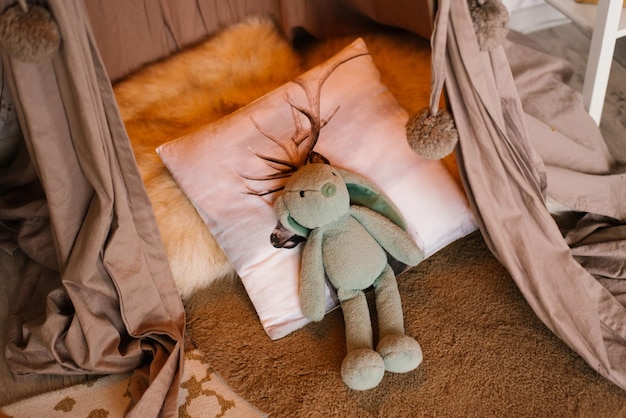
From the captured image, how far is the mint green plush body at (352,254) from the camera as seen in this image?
108cm

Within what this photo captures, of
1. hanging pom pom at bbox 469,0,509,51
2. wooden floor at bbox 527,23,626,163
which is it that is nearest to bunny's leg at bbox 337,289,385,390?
hanging pom pom at bbox 469,0,509,51

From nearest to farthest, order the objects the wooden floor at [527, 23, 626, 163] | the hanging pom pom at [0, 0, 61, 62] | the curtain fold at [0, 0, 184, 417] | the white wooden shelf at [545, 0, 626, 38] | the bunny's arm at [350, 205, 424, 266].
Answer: the hanging pom pom at [0, 0, 61, 62]
the curtain fold at [0, 0, 184, 417]
the bunny's arm at [350, 205, 424, 266]
the white wooden shelf at [545, 0, 626, 38]
the wooden floor at [527, 23, 626, 163]

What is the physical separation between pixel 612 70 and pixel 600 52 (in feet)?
1.49

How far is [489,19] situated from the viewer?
894 millimetres

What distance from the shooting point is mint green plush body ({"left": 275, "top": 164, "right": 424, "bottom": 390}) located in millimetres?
1076

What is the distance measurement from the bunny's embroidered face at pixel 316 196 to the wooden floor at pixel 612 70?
2.39ft

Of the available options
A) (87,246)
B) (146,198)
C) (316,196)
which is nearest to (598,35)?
(316,196)

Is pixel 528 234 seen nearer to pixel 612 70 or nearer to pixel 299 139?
pixel 299 139

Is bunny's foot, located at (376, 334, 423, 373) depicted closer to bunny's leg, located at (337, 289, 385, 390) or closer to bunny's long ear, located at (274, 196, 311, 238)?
bunny's leg, located at (337, 289, 385, 390)

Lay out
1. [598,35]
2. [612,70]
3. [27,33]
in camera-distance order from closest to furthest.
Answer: [27,33] → [598,35] → [612,70]

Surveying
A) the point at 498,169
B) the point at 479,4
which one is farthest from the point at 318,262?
the point at 479,4

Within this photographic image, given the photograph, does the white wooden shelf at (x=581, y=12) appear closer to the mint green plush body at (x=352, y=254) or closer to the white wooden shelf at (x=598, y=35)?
the white wooden shelf at (x=598, y=35)

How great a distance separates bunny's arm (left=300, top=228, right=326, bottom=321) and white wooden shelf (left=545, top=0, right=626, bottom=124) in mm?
697

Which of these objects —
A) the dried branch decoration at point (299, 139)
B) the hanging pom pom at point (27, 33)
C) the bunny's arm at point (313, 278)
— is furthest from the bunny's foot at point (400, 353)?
the hanging pom pom at point (27, 33)
